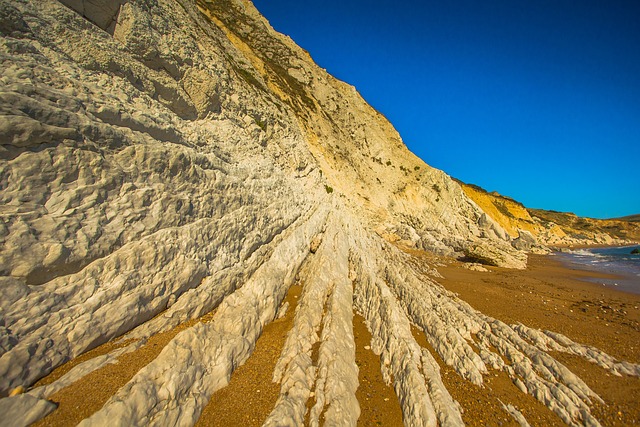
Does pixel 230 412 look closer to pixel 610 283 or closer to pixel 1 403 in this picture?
pixel 1 403

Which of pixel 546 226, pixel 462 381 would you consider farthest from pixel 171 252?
pixel 546 226

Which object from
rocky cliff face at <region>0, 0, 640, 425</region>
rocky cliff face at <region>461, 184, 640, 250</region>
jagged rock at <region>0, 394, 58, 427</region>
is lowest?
jagged rock at <region>0, 394, 58, 427</region>

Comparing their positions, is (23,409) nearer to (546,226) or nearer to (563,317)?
(563,317)

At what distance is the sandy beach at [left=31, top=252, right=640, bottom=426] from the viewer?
17.2 ft

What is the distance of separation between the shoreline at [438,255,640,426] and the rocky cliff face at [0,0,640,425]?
2.31ft

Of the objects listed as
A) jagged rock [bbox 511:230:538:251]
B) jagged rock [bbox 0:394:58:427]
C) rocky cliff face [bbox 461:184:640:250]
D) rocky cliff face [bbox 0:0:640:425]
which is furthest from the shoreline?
rocky cliff face [bbox 461:184:640:250]

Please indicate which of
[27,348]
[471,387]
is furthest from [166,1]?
[471,387]

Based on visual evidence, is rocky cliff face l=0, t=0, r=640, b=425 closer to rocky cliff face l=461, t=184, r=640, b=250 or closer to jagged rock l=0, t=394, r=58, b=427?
jagged rock l=0, t=394, r=58, b=427

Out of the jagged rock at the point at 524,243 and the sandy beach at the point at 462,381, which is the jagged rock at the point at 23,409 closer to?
the sandy beach at the point at 462,381

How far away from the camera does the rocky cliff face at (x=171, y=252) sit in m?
5.21

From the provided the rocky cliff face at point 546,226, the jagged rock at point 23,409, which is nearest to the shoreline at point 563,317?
the jagged rock at point 23,409

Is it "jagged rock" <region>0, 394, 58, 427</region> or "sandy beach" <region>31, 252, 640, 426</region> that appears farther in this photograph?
"sandy beach" <region>31, 252, 640, 426</region>

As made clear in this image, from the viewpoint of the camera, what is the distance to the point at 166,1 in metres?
12.9

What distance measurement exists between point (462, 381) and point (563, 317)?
425 inches
